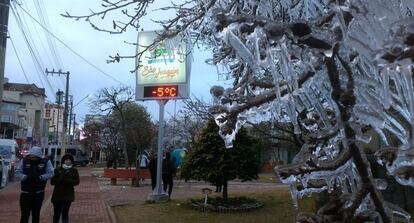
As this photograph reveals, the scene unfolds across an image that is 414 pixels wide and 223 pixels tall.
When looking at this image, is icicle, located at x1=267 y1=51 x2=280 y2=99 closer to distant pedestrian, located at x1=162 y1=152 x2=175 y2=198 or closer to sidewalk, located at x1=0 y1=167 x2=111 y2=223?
sidewalk, located at x1=0 y1=167 x2=111 y2=223

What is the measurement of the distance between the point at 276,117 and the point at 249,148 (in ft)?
40.4

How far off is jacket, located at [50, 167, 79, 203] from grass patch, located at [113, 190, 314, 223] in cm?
218

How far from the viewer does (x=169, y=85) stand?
17797 mm

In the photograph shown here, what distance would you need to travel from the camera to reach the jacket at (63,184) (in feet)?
34.7

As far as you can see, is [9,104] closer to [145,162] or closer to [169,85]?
[145,162]

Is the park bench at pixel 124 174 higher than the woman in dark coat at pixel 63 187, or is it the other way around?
the park bench at pixel 124 174

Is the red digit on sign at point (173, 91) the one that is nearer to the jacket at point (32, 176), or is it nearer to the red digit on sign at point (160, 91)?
the red digit on sign at point (160, 91)


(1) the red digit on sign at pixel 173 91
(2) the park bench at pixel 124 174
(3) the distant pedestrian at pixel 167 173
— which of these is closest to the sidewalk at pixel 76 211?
(3) the distant pedestrian at pixel 167 173

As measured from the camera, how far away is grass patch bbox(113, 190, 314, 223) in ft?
41.4

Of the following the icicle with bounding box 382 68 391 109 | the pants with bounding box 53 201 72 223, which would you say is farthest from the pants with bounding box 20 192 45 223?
the icicle with bounding box 382 68 391 109

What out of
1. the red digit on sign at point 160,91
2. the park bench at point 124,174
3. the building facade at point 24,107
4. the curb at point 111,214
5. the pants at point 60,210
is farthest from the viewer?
the building facade at point 24,107

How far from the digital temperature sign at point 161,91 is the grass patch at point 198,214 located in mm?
3509

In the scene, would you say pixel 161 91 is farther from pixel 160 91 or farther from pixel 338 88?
pixel 338 88

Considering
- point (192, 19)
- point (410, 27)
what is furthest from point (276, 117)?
point (192, 19)
